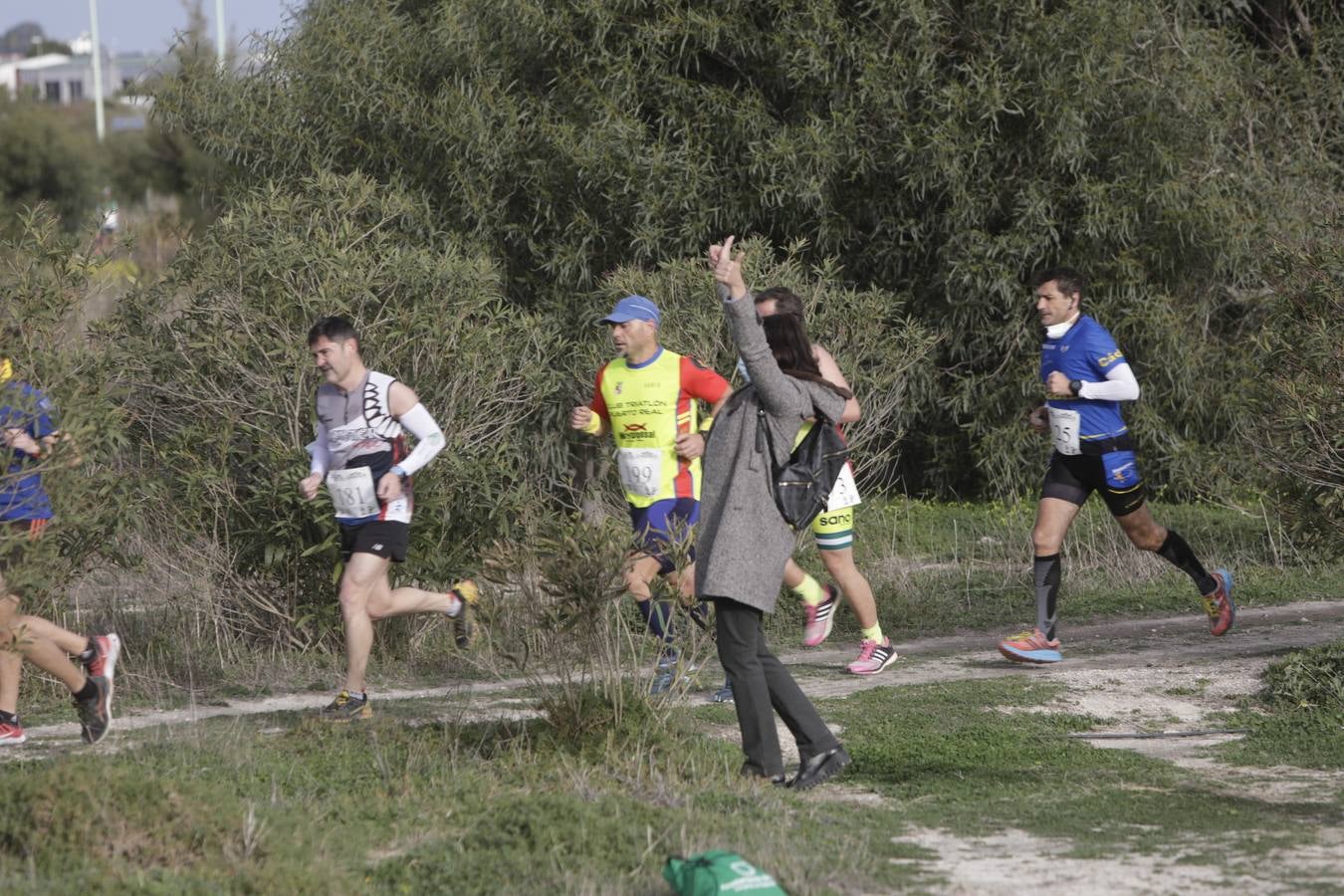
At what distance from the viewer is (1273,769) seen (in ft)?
21.9

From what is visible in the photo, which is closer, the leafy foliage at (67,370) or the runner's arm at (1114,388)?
the leafy foliage at (67,370)

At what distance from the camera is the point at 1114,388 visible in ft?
28.1

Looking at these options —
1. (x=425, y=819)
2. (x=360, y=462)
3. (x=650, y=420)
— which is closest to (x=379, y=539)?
(x=360, y=462)

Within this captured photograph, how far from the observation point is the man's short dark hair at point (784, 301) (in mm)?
6655

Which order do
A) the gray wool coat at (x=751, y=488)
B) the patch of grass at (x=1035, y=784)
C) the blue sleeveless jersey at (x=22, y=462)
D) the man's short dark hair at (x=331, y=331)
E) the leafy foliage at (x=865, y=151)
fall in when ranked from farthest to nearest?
the leafy foliage at (x=865, y=151)
the man's short dark hair at (x=331, y=331)
the blue sleeveless jersey at (x=22, y=462)
the gray wool coat at (x=751, y=488)
the patch of grass at (x=1035, y=784)

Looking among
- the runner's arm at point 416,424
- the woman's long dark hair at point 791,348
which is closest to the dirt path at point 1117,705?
the runner's arm at point 416,424

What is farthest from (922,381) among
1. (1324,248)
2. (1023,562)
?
(1324,248)

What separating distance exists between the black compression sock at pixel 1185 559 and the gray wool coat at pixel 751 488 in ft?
11.7

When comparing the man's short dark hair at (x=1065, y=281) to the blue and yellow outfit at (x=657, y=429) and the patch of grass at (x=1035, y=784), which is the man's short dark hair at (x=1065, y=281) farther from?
the patch of grass at (x=1035, y=784)

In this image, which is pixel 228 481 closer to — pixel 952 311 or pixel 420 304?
pixel 420 304

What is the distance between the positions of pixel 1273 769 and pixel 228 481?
5409 millimetres

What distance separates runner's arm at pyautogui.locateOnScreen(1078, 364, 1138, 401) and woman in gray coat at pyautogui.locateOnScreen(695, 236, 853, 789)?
2.61m

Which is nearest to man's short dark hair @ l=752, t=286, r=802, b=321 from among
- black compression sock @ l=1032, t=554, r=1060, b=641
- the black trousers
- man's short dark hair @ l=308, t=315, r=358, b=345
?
the black trousers

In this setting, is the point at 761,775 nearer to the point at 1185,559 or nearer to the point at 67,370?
the point at 67,370
